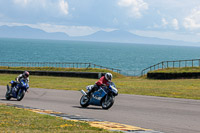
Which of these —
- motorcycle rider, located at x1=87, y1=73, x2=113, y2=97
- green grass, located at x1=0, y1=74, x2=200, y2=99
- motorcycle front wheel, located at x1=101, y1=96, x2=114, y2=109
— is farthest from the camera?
green grass, located at x1=0, y1=74, x2=200, y2=99

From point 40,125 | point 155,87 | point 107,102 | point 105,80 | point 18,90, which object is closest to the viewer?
point 40,125

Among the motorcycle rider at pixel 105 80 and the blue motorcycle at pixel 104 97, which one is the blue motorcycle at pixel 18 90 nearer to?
the blue motorcycle at pixel 104 97

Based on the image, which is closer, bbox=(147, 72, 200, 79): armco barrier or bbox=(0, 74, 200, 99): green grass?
bbox=(0, 74, 200, 99): green grass

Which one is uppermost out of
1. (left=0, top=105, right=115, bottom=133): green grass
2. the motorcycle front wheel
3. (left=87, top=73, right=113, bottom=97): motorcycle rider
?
(left=87, top=73, right=113, bottom=97): motorcycle rider

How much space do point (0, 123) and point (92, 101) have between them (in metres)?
6.18

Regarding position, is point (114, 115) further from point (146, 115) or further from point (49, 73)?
point (49, 73)

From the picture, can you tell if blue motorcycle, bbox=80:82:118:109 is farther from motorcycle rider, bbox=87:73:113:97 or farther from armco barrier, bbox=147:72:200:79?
armco barrier, bbox=147:72:200:79

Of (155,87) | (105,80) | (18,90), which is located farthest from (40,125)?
(155,87)

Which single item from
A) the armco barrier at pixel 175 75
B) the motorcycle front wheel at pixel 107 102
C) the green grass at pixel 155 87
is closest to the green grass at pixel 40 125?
the motorcycle front wheel at pixel 107 102

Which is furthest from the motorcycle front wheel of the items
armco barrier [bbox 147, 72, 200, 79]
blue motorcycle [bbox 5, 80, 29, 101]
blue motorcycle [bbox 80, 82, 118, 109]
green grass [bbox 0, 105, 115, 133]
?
armco barrier [bbox 147, 72, 200, 79]

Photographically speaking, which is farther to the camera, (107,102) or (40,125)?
(107,102)

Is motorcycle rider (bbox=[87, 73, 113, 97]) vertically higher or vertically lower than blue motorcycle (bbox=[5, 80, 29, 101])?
higher

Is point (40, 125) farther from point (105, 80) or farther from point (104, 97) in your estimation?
point (104, 97)

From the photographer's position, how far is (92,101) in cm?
1541
